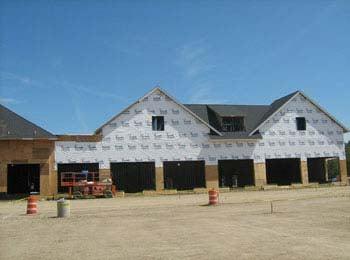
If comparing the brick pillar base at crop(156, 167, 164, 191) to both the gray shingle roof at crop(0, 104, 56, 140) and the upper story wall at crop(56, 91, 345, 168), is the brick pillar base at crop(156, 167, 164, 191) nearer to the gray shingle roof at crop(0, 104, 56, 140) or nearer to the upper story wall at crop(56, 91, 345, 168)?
the upper story wall at crop(56, 91, 345, 168)

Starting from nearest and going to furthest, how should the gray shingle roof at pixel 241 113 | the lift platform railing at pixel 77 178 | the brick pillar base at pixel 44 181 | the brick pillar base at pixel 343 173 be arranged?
the lift platform railing at pixel 77 178
the brick pillar base at pixel 44 181
the gray shingle roof at pixel 241 113
the brick pillar base at pixel 343 173

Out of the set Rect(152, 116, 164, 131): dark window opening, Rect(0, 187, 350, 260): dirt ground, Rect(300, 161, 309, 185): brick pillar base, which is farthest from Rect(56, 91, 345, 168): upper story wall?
Rect(0, 187, 350, 260): dirt ground

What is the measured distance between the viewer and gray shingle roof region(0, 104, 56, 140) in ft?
135

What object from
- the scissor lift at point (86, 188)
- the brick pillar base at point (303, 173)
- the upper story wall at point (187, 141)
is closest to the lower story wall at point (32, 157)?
the upper story wall at point (187, 141)

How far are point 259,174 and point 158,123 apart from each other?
1088cm

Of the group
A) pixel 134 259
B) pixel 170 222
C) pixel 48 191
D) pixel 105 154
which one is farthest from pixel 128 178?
pixel 134 259

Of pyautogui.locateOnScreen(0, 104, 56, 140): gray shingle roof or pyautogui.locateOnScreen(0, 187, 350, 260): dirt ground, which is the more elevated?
pyautogui.locateOnScreen(0, 104, 56, 140): gray shingle roof

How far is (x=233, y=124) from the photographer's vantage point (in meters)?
50.3

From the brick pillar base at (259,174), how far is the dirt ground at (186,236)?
2472 cm

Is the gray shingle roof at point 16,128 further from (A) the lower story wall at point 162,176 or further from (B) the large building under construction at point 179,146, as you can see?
(A) the lower story wall at point 162,176

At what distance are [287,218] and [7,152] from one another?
2840 cm

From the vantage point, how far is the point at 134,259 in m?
11.7

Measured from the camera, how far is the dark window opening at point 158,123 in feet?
151

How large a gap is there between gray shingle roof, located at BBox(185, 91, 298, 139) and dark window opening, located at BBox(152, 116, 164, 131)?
6.01 m
